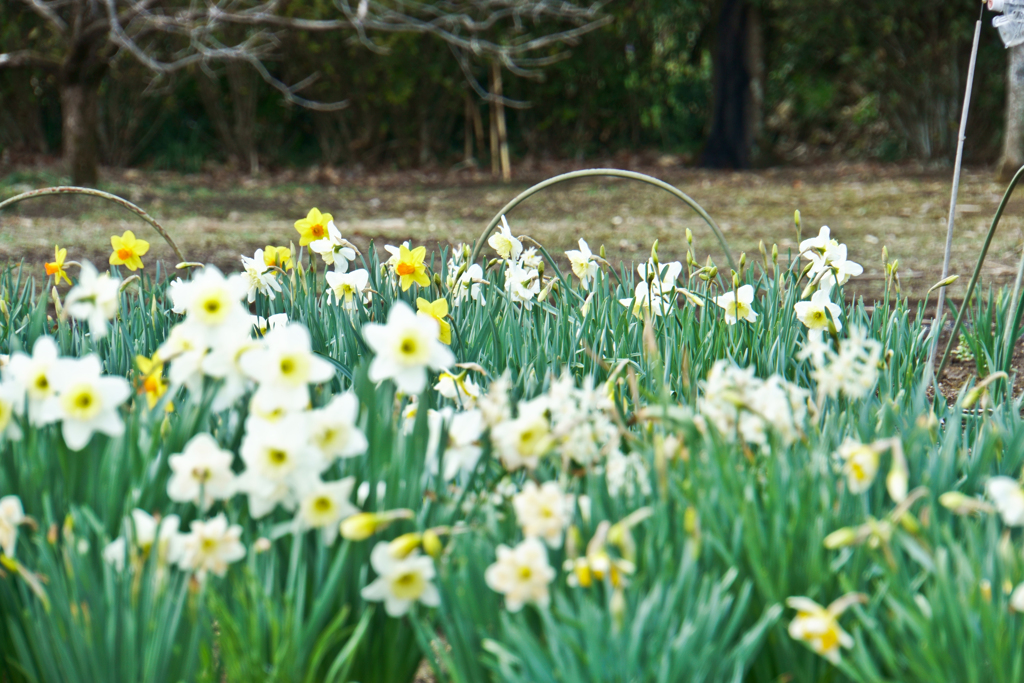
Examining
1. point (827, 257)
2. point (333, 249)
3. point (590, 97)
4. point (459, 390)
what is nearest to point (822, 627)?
point (459, 390)

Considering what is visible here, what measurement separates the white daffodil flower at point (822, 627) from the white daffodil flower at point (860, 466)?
6.4 inches

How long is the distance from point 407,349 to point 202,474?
10.9 inches

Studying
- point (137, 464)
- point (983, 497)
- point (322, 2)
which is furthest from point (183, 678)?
point (322, 2)

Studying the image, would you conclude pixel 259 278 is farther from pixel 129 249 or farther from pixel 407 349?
pixel 407 349

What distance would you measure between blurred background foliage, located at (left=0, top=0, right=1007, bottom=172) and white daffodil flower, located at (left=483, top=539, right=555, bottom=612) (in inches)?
345

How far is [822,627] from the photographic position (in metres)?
0.93

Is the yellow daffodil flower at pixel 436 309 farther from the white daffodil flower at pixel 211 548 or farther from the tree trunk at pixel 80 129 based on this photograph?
the tree trunk at pixel 80 129

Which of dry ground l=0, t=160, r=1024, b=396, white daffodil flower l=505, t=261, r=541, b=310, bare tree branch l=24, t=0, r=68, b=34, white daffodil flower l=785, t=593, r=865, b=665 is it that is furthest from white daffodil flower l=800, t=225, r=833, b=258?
bare tree branch l=24, t=0, r=68, b=34

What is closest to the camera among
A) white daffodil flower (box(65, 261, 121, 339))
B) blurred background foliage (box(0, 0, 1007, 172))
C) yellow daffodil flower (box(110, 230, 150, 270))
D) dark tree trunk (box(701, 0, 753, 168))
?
white daffodil flower (box(65, 261, 121, 339))

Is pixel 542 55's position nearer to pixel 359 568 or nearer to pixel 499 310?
pixel 499 310

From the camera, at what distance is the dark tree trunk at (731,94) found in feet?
34.4

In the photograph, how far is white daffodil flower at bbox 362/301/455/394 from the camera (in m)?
1.15

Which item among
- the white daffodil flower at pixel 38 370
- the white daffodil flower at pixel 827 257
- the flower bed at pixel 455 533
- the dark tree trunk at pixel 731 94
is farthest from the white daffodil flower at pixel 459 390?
the dark tree trunk at pixel 731 94

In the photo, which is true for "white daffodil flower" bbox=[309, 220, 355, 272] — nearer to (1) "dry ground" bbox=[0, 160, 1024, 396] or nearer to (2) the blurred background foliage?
(1) "dry ground" bbox=[0, 160, 1024, 396]
